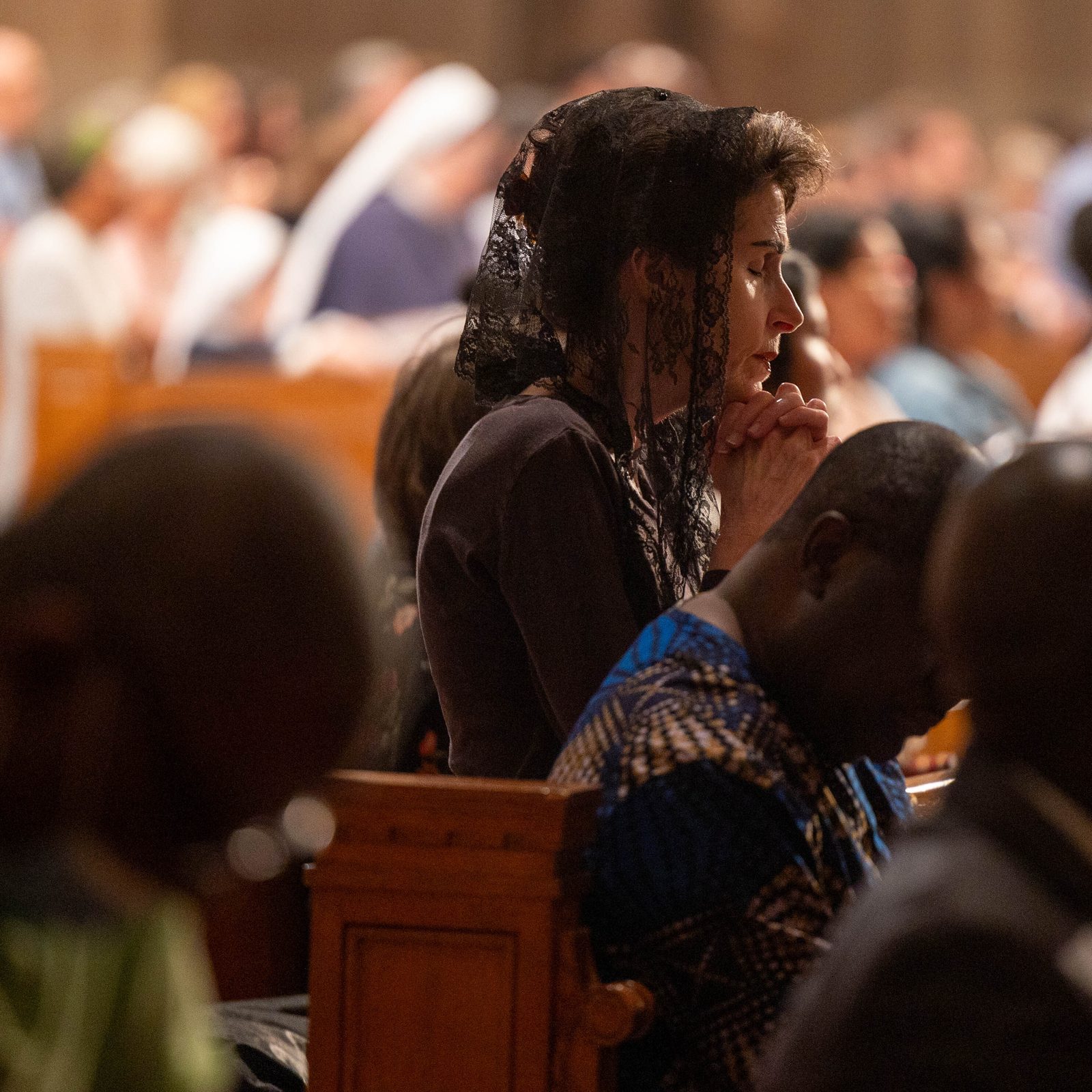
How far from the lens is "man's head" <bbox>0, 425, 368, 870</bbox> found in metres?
1.32

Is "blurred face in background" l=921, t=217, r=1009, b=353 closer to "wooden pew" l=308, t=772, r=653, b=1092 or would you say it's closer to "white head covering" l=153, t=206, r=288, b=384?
"white head covering" l=153, t=206, r=288, b=384

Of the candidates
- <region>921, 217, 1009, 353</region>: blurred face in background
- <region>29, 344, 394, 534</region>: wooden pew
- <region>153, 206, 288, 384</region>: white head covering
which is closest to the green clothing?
<region>29, 344, 394, 534</region>: wooden pew

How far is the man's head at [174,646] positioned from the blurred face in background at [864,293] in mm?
4632

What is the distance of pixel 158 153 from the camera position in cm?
872

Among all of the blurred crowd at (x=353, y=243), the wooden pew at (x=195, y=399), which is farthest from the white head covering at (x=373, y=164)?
the wooden pew at (x=195, y=399)

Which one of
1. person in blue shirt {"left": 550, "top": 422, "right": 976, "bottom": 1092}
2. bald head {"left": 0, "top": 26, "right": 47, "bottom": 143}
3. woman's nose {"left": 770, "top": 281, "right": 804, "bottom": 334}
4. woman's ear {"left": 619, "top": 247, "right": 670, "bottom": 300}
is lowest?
bald head {"left": 0, "top": 26, "right": 47, "bottom": 143}

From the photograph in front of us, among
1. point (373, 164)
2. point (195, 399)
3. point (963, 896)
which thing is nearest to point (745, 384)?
point (963, 896)

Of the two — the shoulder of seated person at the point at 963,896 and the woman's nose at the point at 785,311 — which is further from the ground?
the woman's nose at the point at 785,311

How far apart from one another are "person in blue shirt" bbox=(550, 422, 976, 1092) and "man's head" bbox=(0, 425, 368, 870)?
0.74 meters

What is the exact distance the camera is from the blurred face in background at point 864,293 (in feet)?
19.5

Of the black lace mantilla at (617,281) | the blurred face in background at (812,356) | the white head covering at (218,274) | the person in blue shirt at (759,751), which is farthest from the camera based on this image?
the white head covering at (218,274)

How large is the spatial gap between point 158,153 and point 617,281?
6.49 meters

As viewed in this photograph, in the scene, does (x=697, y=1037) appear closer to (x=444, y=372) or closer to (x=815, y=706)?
(x=815, y=706)

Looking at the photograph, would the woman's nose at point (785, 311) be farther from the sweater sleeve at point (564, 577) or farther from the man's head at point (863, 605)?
the man's head at point (863, 605)
